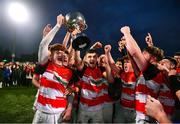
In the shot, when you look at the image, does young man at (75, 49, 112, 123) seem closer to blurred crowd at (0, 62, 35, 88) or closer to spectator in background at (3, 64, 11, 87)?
blurred crowd at (0, 62, 35, 88)

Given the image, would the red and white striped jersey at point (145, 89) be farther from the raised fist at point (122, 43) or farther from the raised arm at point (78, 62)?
the raised arm at point (78, 62)

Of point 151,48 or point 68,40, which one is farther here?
point 68,40

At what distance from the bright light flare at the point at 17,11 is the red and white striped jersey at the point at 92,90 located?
128ft

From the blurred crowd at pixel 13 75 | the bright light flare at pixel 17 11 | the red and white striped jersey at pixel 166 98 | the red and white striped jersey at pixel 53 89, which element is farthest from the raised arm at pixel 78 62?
the bright light flare at pixel 17 11

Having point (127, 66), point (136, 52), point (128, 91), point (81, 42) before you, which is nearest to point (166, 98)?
point (136, 52)

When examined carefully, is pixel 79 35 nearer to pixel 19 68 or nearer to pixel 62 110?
pixel 62 110

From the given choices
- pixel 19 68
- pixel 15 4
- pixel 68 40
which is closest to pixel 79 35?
pixel 68 40

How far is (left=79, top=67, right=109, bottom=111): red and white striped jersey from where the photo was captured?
7.64 meters

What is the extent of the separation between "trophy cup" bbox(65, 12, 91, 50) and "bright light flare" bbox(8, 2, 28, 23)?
39.1 meters

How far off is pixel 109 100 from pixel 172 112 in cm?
161

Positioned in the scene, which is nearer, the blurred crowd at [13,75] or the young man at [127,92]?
the young man at [127,92]

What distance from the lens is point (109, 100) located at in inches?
318

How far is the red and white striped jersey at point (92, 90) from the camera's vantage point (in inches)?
301

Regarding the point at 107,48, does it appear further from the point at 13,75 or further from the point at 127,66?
the point at 13,75
